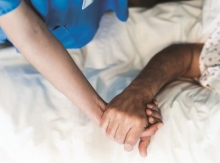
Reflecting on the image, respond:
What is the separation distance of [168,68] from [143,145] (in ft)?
0.84

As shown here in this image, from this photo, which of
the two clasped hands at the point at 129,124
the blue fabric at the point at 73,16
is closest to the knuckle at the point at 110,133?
the two clasped hands at the point at 129,124

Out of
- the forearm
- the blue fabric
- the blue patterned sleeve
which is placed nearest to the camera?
the blue patterned sleeve

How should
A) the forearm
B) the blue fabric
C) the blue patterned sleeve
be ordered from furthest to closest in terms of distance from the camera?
the forearm < the blue fabric < the blue patterned sleeve

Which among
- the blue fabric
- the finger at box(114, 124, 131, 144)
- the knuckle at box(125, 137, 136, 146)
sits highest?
the blue fabric

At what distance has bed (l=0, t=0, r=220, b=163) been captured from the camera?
2.58 ft

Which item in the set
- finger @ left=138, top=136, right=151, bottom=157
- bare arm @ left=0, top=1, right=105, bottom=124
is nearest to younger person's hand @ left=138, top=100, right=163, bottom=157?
finger @ left=138, top=136, right=151, bottom=157

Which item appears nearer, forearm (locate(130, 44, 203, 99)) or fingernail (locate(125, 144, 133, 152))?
fingernail (locate(125, 144, 133, 152))

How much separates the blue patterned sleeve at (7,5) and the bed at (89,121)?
0.98 ft

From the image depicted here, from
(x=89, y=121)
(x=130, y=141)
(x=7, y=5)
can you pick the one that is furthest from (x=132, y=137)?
(x=7, y=5)

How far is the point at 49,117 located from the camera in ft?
2.69

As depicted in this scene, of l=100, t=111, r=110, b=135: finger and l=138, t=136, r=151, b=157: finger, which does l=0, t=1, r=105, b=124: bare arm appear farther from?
l=138, t=136, r=151, b=157: finger

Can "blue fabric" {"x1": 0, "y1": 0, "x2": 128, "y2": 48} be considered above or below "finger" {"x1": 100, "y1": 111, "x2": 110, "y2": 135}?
above

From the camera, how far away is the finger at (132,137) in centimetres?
78

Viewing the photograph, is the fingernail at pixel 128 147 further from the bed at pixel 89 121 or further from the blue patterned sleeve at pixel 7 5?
the blue patterned sleeve at pixel 7 5
